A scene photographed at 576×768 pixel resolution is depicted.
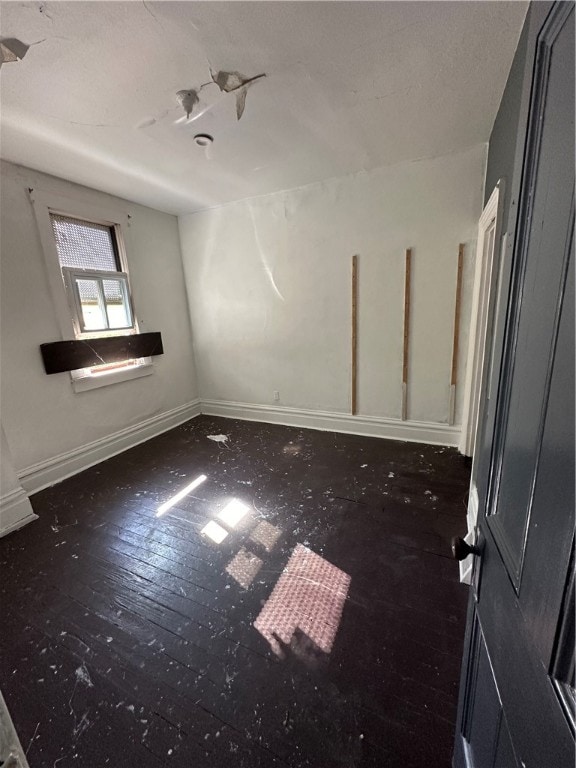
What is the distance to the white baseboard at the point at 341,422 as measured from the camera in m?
3.02

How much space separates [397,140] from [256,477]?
281 cm

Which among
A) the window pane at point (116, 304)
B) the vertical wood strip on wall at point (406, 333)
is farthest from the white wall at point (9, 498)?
the vertical wood strip on wall at point (406, 333)

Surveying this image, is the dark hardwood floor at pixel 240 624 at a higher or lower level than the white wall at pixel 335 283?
lower

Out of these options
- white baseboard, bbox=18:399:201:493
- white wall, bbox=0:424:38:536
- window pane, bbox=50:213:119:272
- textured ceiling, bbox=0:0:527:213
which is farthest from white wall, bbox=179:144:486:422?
white wall, bbox=0:424:38:536

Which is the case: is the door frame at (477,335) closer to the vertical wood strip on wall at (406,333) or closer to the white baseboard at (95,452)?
the vertical wood strip on wall at (406,333)

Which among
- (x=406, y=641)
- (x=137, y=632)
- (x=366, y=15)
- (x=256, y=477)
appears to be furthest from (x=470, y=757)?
(x=366, y=15)

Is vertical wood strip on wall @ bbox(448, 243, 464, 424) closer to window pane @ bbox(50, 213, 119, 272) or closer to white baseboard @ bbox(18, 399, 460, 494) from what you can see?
white baseboard @ bbox(18, 399, 460, 494)

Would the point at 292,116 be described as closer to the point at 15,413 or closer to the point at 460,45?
the point at 460,45

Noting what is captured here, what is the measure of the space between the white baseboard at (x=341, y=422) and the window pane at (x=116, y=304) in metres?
1.50

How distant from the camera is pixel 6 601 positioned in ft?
5.17

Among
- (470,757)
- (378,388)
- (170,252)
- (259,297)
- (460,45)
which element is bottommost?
(470,757)

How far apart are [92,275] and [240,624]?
310 centimetres

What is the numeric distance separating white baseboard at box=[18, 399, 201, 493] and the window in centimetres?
108

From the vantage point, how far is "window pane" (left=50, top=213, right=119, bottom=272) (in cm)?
275
